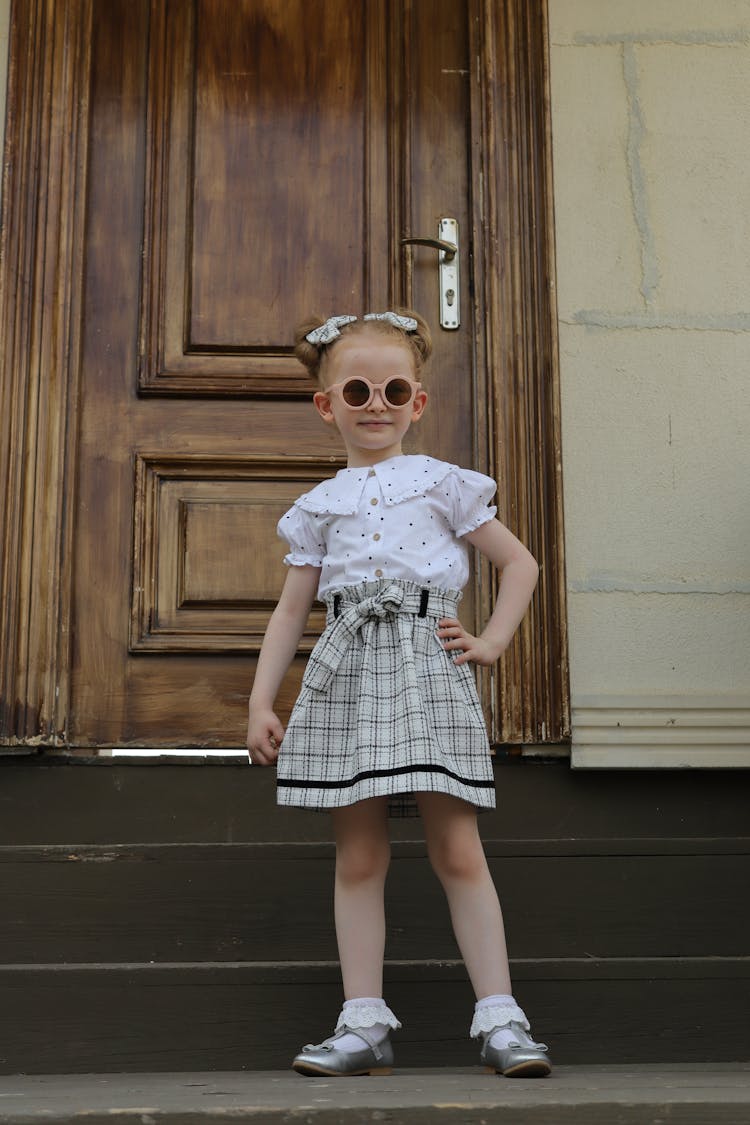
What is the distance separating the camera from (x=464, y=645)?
7.40 ft

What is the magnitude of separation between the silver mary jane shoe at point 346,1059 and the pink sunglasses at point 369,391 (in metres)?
1.05

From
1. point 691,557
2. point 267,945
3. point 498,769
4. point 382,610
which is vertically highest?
point 691,557

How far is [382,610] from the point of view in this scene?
7.39 ft

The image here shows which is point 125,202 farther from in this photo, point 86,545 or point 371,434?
point 371,434

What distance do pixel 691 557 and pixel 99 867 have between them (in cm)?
155

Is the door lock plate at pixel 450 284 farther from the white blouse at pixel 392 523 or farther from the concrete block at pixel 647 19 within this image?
the white blouse at pixel 392 523

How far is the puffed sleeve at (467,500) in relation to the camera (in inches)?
93.7

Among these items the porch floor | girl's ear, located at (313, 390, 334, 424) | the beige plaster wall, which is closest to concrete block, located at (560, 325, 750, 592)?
the beige plaster wall

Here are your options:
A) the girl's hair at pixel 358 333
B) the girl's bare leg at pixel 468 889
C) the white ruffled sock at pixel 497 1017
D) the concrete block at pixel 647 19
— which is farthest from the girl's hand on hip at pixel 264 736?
the concrete block at pixel 647 19

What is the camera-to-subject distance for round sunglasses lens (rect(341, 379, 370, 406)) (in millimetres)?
Answer: 2354

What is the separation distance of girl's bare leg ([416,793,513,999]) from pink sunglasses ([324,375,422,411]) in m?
0.69

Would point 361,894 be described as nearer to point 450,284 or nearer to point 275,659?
point 275,659

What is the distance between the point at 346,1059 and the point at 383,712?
21.2 inches

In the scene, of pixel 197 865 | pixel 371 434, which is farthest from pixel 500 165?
pixel 197 865
